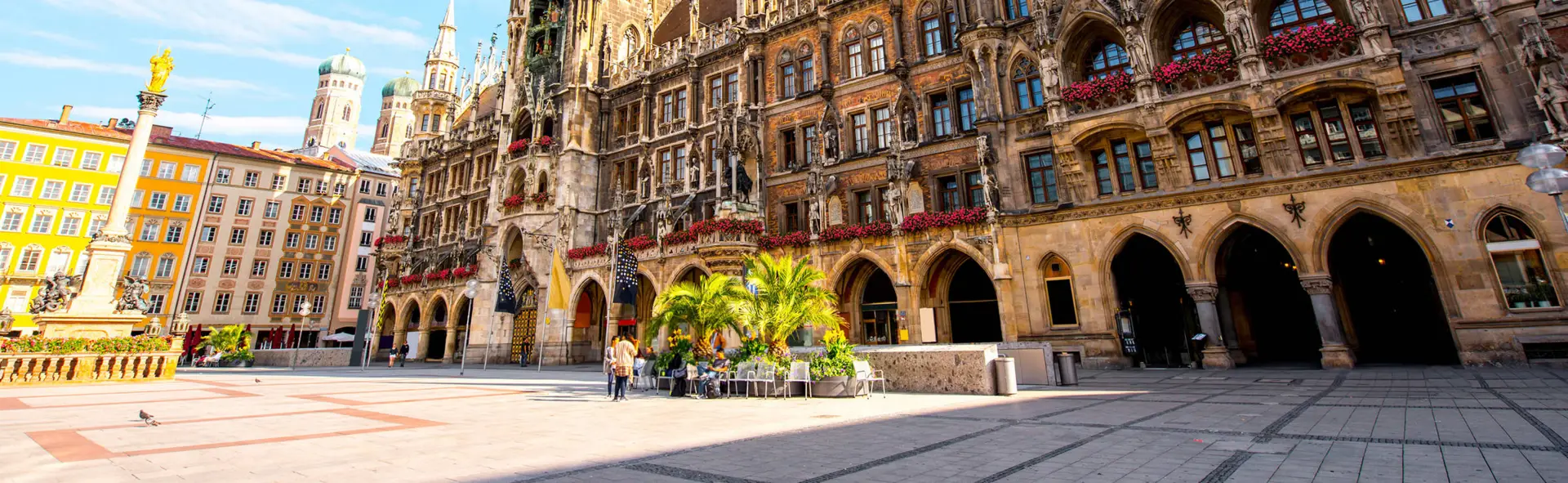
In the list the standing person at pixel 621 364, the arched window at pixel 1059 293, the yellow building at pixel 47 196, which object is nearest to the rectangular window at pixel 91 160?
the yellow building at pixel 47 196

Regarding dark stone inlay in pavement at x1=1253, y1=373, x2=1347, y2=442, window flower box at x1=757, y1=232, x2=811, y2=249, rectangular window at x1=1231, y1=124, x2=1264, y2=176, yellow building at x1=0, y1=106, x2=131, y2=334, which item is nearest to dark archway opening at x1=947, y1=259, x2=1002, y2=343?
window flower box at x1=757, y1=232, x2=811, y2=249

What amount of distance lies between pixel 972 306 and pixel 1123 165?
285 inches

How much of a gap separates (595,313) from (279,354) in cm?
1677

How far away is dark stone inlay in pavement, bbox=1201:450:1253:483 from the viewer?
5137 millimetres

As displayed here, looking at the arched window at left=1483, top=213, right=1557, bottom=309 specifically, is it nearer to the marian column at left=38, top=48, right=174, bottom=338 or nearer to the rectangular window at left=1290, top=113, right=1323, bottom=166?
the rectangular window at left=1290, top=113, right=1323, bottom=166

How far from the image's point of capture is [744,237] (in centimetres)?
2677

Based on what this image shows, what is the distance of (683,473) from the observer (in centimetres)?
572

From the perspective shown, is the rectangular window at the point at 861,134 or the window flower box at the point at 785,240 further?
the rectangular window at the point at 861,134

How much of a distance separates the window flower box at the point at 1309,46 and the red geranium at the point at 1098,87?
3.58 metres

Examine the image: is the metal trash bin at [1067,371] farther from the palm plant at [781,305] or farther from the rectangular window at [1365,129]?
the rectangular window at [1365,129]

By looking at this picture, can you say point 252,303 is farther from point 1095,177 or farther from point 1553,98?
point 1553,98

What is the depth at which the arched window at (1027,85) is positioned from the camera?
74.1ft

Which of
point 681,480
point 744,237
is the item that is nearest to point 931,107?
point 744,237

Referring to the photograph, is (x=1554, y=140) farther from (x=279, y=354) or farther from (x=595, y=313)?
(x=279, y=354)
